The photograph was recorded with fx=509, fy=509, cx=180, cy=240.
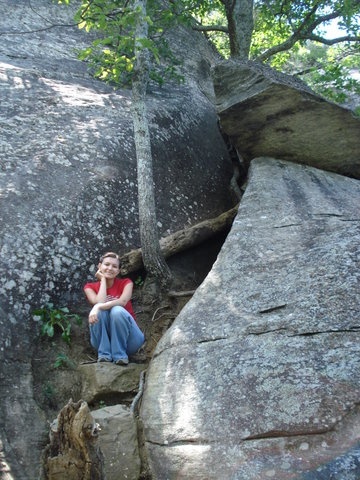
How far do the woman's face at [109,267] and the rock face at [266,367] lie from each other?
101cm

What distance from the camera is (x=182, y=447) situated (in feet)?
12.8

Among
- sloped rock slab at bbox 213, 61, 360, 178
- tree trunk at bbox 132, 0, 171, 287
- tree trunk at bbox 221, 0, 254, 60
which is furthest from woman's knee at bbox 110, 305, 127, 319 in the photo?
tree trunk at bbox 221, 0, 254, 60

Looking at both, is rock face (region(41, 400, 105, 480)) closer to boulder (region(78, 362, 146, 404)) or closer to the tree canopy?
boulder (region(78, 362, 146, 404))

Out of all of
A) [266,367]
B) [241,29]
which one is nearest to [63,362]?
[266,367]

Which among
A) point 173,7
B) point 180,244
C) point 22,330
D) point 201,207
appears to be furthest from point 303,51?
point 22,330

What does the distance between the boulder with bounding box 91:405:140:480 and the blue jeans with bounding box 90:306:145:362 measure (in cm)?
79

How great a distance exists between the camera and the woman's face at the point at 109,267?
18.4ft

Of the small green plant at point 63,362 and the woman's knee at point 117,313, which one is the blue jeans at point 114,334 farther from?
the small green plant at point 63,362

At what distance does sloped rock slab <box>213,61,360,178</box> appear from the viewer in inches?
313

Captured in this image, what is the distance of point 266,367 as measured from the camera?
164 inches

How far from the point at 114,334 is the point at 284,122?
4.74 metres

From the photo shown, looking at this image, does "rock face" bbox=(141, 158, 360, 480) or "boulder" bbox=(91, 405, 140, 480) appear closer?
"rock face" bbox=(141, 158, 360, 480)

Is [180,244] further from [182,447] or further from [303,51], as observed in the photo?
[303,51]

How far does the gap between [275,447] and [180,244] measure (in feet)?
12.8
